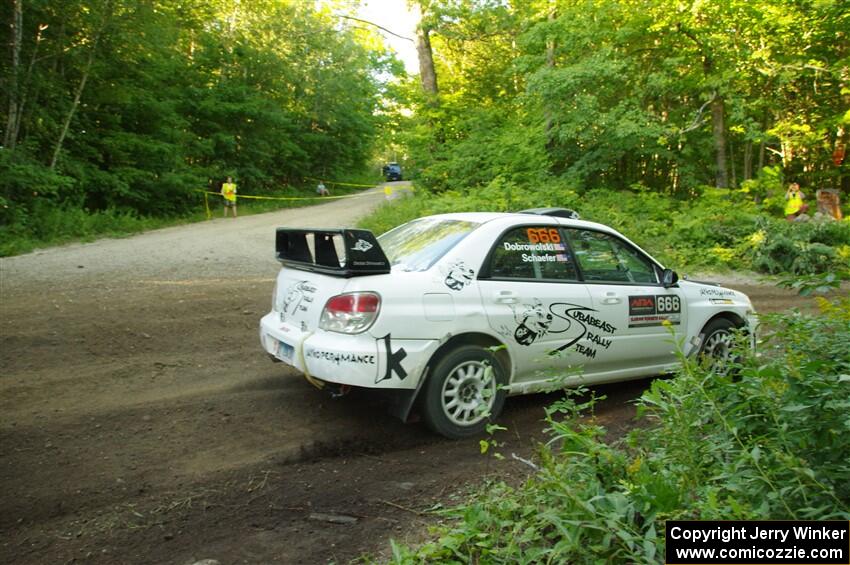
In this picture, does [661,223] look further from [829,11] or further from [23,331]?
[23,331]

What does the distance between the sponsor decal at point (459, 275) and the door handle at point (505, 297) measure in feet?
0.80

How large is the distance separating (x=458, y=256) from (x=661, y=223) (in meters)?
12.6

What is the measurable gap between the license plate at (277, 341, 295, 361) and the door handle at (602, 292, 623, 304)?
2705mm

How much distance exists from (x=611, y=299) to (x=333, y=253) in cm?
247

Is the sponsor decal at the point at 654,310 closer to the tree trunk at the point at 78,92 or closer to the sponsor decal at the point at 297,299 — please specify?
the sponsor decal at the point at 297,299

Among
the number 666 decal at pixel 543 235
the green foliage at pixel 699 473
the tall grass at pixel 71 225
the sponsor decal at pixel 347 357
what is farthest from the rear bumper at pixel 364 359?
the tall grass at pixel 71 225

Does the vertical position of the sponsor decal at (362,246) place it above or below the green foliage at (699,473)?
above

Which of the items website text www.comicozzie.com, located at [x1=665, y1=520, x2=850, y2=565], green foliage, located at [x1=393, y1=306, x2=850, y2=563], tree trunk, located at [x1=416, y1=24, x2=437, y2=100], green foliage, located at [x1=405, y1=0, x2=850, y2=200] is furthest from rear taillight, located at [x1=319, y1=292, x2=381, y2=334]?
tree trunk, located at [x1=416, y1=24, x2=437, y2=100]

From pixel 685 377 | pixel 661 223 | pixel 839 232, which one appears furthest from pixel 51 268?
pixel 839 232

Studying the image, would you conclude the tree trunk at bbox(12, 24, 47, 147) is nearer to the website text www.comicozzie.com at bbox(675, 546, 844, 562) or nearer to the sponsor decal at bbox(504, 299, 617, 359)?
Result: the sponsor decal at bbox(504, 299, 617, 359)

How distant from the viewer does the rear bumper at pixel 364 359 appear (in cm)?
408

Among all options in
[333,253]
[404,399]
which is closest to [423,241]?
[333,253]

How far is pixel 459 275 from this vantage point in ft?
14.8

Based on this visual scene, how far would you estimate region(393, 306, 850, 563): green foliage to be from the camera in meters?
2.24
